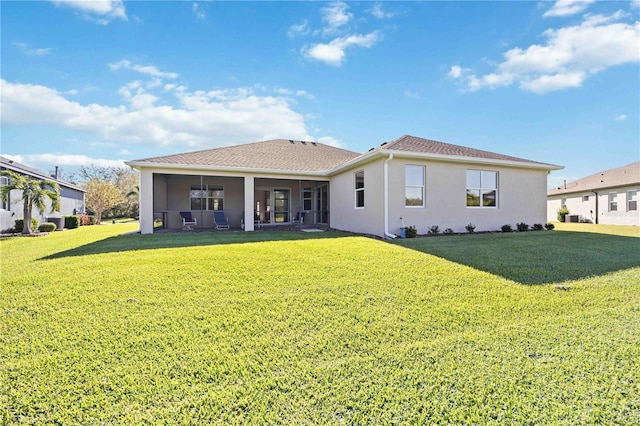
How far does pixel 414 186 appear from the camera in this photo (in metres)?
11.1

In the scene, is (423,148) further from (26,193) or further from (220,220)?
(26,193)

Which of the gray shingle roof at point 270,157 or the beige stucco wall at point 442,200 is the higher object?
the gray shingle roof at point 270,157

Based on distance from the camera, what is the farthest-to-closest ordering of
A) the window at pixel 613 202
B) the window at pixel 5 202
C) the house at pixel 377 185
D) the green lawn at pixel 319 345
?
the window at pixel 613 202, the window at pixel 5 202, the house at pixel 377 185, the green lawn at pixel 319 345

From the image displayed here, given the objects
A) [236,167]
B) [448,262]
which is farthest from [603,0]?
[236,167]

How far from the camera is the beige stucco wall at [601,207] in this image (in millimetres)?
18781

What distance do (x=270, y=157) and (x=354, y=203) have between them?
5691mm

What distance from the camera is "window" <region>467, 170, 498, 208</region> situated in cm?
1209

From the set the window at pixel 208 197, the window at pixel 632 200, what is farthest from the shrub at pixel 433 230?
the window at pixel 632 200

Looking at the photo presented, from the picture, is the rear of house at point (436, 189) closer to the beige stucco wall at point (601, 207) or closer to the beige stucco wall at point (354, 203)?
the beige stucco wall at point (354, 203)

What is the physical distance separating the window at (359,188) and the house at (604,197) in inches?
714

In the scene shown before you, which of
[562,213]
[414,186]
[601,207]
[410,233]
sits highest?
[414,186]

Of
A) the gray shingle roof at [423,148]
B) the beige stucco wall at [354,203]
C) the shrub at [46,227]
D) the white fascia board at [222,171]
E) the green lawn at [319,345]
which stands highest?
the gray shingle roof at [423,148]

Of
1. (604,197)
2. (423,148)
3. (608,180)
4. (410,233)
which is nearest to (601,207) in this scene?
(604,197)

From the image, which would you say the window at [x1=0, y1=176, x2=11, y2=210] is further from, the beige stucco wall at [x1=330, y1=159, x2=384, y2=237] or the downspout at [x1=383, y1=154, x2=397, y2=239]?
→ the downspout at [x1=383, y1=154, x2=397, y2=239]
